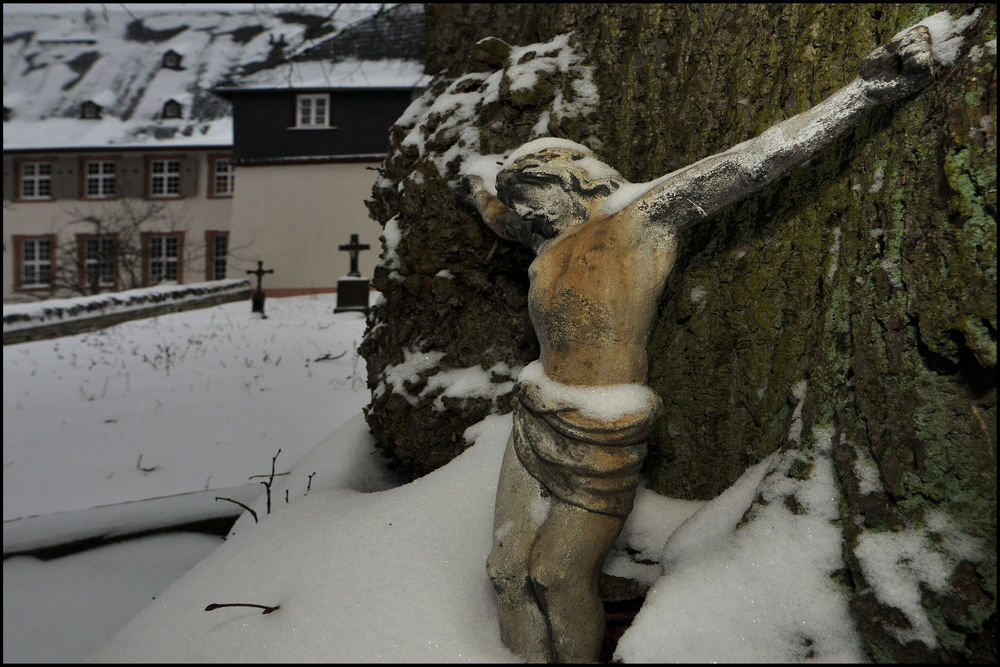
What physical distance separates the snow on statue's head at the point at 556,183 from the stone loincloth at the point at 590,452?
438mm

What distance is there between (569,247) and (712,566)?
2.52 feet

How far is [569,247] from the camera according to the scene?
152 cm

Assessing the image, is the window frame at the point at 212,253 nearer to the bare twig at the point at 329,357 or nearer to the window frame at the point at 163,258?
the window frame at the point at 163,258

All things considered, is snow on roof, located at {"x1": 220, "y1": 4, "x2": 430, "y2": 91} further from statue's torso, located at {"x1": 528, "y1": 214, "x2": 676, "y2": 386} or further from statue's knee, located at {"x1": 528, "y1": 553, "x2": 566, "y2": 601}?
statue's knee, located at {"x1": 528, "y1": 553, "x2": 566, "y2": 601}

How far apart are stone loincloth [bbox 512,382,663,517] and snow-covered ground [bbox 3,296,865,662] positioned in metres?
0.23

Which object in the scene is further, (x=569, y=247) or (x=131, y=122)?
(x=131, y=122)

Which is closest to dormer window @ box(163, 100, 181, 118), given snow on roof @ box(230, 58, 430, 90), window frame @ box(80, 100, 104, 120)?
window frame @ box(80, 100, 104, 120)

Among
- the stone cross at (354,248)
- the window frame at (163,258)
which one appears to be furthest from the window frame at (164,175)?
the stone cross at (354,248)

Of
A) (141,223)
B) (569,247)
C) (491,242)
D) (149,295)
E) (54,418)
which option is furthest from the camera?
(141,223)

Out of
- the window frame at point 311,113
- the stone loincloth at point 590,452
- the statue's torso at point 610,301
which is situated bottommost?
the stone loincloth at point 590,452

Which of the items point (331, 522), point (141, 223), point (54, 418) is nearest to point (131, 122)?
point (141, 223)

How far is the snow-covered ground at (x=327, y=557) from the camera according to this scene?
4.31 ft

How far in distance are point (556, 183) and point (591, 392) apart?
0.53 metres

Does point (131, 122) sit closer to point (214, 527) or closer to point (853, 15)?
point (214, 527)
